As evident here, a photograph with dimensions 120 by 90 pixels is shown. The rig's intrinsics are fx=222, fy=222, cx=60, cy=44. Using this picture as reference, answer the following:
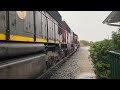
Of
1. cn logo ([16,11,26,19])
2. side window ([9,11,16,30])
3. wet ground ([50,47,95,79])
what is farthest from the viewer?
wet ground ([50,47,95,79])

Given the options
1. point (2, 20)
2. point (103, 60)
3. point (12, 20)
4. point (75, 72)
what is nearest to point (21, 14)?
point (12, 20)

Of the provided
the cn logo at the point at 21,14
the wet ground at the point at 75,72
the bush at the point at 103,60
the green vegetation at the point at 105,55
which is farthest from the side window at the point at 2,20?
the wet ground at the point at 75,72

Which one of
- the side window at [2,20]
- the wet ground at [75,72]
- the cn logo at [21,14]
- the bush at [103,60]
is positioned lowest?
the wet ground at [75,72]

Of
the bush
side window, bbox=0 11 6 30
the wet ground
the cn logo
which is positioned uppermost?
the cn logo

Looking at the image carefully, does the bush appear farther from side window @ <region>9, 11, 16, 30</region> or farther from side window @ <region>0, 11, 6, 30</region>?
side window @ <region>0, 11, 6, 30</region>

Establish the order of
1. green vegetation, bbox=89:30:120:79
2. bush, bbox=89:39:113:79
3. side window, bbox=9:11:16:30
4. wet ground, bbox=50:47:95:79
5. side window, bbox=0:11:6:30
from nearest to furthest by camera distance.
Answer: side window, bbox=0:11:6:30
side window, bbox=9:11:16:30
green vegetation, bbox=89:30:120:79
bush, bbox=89:39:113:79
wet ground, bbox=50:47:95:79

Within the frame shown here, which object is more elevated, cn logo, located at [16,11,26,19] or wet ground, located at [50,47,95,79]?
cn logo, located at [16,11,26,19]

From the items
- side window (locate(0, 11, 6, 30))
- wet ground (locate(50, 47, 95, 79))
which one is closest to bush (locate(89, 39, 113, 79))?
wet ground (locate(50, 47, 95, 79))

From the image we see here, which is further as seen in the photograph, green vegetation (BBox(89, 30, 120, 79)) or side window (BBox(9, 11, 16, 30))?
green vegetation (BBox(89, 30, 120, 79))

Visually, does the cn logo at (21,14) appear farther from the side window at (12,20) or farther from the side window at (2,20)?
the side window at (2,20)
